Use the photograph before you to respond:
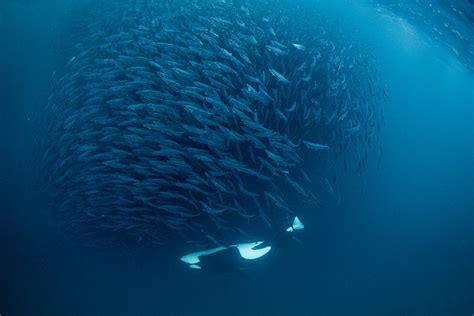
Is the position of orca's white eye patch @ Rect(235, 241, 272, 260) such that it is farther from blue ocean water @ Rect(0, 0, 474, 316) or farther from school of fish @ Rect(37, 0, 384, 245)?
blue ocean water @ Rect(0, 0, 474, 316)

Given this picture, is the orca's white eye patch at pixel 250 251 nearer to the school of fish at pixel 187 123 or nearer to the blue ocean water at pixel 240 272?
the school of fish at pixel 187 123

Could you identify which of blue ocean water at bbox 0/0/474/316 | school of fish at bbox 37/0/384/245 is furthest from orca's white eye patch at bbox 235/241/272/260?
blue ocean water at bbox 0/0/474/316

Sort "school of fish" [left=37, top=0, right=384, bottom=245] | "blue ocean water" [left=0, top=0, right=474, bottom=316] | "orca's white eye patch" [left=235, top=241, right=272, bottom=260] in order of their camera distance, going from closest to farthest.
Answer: "school of fish" [left=37, top=0, right=384, bottom=245] < "orca's white eye patch" [left=235, top=241, right=272, bottom=260] < "blue ocean water" [left=0, top=0, right=474, bottom=316]

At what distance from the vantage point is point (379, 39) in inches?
1642

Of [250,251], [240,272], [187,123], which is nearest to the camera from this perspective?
[187,123]

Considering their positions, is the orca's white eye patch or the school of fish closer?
the school of fish

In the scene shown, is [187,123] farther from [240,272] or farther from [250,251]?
[240,272]

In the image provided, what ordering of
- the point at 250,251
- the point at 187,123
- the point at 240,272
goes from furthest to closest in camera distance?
the point at 240,272
the point at 250,251
the point at 187,123

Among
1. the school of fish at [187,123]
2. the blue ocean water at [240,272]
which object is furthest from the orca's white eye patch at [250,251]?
the blue ocean water at [240,272]

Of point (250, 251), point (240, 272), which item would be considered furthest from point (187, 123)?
point (240, 272)

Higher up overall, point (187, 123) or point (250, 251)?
point (187, 123)

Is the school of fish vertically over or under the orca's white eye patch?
over

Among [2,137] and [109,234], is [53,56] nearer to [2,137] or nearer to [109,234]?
[2,137]

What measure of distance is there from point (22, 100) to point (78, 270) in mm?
9240
